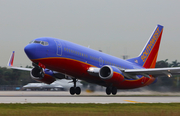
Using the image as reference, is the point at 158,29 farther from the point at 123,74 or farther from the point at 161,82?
the point at 123,74

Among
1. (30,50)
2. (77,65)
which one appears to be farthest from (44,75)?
(30,50)

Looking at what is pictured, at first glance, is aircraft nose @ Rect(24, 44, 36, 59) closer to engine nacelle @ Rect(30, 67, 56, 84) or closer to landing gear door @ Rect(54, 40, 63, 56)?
landing gear door @ Rect(54, 40, 63, 56)

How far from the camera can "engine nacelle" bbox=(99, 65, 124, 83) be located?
99.6ft

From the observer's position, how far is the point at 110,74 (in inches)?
1192

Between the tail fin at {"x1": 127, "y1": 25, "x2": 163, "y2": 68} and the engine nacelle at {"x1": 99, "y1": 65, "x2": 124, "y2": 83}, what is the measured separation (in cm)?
983

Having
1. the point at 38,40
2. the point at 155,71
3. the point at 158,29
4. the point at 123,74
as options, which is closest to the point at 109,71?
the point at 123,74

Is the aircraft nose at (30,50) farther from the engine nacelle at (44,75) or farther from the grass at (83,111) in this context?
the grass at (83,111)

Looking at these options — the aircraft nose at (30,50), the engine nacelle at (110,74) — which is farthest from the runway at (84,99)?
the aircraft nose at (30,50)

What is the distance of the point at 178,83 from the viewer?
3950cm


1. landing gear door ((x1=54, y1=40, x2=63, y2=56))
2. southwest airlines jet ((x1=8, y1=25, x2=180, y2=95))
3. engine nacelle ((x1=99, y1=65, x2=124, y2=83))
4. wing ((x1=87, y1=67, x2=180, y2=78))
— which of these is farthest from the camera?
wing ((x1=87, y1=67, x2=180, y2=78))

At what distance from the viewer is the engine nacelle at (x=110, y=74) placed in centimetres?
3036

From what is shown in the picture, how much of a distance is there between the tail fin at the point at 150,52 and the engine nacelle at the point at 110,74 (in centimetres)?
983

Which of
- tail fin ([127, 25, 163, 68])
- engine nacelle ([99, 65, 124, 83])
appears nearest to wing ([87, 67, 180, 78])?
engine nacelle ([99, 65, 124, 83])

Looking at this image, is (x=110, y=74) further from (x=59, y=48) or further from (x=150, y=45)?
(x=150, y=45)
